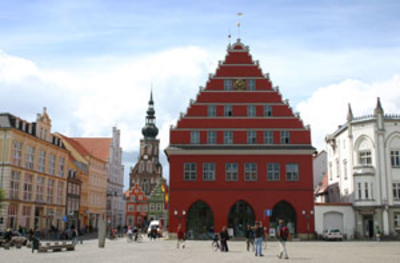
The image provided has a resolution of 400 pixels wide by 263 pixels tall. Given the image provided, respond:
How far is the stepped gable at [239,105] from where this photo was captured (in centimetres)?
4906

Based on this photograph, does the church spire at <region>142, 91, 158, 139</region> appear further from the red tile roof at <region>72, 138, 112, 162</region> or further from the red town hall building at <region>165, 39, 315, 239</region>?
the red town hall building at <region>165, 39, 315, 239</region>

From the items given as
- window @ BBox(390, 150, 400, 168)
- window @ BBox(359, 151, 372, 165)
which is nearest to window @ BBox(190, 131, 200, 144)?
window @ BBox(359, 151, 372, 165)

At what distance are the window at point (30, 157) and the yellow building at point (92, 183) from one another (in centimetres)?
1863

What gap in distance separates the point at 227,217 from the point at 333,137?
19.6m

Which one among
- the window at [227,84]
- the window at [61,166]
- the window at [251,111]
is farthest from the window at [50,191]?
the window at [251,111]

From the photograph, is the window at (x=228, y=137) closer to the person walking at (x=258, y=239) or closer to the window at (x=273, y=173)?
the window at (x=273, y=173)

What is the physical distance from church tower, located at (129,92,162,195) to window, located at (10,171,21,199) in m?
65.3

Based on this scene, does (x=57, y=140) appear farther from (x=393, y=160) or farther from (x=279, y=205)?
(x=393, y=160)

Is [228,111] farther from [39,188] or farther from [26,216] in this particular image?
[26,216]

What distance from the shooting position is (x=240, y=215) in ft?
158

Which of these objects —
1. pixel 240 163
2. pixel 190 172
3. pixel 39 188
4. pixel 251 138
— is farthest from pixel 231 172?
pixel 39 188

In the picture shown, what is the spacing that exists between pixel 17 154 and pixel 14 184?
3.32 metres

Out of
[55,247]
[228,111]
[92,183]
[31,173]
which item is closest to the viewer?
[55,247]

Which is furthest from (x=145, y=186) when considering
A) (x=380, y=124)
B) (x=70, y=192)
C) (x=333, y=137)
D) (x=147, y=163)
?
(x=380, y=124)
